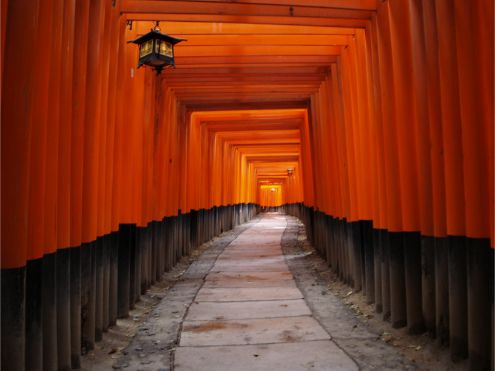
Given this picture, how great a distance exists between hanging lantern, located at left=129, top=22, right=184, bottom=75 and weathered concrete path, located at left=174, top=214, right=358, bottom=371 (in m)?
3.15

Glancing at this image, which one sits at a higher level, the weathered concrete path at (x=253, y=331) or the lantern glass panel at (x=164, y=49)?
the lantern glass panel at (x=164, y=49)

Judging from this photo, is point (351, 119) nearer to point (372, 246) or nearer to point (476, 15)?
point (372, 246)

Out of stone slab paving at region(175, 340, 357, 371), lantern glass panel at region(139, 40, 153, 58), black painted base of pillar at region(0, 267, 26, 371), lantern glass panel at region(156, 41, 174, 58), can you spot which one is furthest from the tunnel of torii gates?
stone slab paving at region(175, 340, 357, 371)

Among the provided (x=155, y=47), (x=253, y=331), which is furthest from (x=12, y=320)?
Result: (x=155, y=47)

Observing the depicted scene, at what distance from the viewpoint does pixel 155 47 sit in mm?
5316

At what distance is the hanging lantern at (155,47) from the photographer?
5301 millimetres

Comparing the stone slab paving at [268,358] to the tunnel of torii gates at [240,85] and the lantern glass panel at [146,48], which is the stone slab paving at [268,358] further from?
the lantern glass panel at [146,48]

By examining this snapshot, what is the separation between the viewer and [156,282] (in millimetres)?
7844

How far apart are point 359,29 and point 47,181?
4719mm

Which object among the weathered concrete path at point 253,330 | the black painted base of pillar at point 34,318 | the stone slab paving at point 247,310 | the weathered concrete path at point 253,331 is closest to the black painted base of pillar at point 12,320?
the black painted base of pillar at point 34,318

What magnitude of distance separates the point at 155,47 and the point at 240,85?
153 inches

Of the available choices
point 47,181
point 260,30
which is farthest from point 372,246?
point 47,181

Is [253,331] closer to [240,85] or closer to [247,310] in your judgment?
[247,310]

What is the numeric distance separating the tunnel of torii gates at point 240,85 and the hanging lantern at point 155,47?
0.30 m
